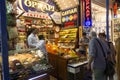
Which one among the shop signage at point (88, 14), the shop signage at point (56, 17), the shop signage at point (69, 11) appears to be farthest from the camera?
the shop signage at point (56, 17)

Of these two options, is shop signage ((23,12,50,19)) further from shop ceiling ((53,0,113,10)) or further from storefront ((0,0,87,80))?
shop ceiling ((53,0,113,10))

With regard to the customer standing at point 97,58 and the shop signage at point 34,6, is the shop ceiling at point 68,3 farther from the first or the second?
the customer standing at point 97,58

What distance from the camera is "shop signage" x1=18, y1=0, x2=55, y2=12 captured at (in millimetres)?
9438

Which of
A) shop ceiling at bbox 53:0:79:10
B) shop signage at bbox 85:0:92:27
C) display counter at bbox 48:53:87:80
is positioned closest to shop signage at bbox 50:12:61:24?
shop ceiling at bbox 53:0:79:10

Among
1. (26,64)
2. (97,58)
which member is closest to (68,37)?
(97,58)

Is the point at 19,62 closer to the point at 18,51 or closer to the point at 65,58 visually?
the point at 18,51

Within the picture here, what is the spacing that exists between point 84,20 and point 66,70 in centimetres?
571

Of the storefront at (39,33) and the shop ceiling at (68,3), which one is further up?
the shop ceiling at (68,3)

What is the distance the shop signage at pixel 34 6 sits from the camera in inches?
372

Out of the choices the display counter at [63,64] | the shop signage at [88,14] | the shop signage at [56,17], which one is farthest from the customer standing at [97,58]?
the shop signage at [56,17]

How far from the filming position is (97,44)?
4066 mm

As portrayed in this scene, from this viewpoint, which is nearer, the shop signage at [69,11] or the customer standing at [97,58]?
the customer standing at [97,58]

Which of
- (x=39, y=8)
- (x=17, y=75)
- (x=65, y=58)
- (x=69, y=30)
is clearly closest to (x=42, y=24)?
(x=39, y=8)

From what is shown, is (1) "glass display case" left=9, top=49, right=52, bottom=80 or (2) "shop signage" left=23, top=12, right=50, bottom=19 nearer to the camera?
(1) "glass display case" left=9, top=49, right=52, bottom=80
